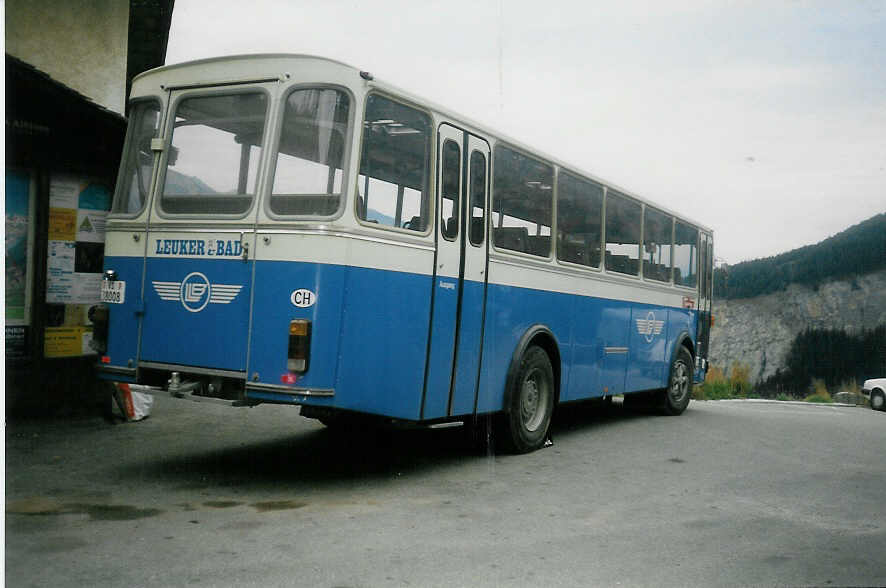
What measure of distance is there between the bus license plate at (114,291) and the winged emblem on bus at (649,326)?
667 centimetres

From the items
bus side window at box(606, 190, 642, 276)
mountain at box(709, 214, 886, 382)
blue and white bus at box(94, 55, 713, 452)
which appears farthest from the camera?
mountain at box(709, 214, 886, 382)

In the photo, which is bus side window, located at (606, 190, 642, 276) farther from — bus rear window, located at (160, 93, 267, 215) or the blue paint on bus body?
bus rear window, located at (160, 93, 267, 215)

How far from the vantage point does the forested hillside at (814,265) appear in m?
43.4

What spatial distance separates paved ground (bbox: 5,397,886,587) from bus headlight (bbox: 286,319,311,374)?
0.95m

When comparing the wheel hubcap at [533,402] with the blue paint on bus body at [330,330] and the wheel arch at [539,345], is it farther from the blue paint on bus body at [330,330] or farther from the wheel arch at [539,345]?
the blue paint on bus body at [330,330]

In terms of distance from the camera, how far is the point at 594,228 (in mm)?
10203

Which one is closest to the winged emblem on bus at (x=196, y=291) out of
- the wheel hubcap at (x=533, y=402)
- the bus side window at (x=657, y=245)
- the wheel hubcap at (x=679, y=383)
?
the wheel hubcap at (x=533, y=402)

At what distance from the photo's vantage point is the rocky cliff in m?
53.6

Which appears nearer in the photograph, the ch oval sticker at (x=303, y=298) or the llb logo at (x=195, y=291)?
the ch oval sticker at (x=303, y=298)

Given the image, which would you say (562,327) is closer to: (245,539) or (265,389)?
(265,389)

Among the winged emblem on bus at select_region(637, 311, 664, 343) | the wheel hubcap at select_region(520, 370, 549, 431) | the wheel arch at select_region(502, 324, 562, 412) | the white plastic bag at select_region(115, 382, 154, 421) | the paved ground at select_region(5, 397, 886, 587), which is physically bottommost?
the paved ground at select_region(5, 397, 886, 587)

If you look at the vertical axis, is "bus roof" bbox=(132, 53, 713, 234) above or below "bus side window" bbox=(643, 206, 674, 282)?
above

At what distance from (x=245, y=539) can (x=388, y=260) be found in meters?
2.26

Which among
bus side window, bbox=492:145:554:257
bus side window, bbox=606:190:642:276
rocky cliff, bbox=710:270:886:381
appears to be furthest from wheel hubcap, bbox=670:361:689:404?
rocky cliff, bbox=710:270:886:381
